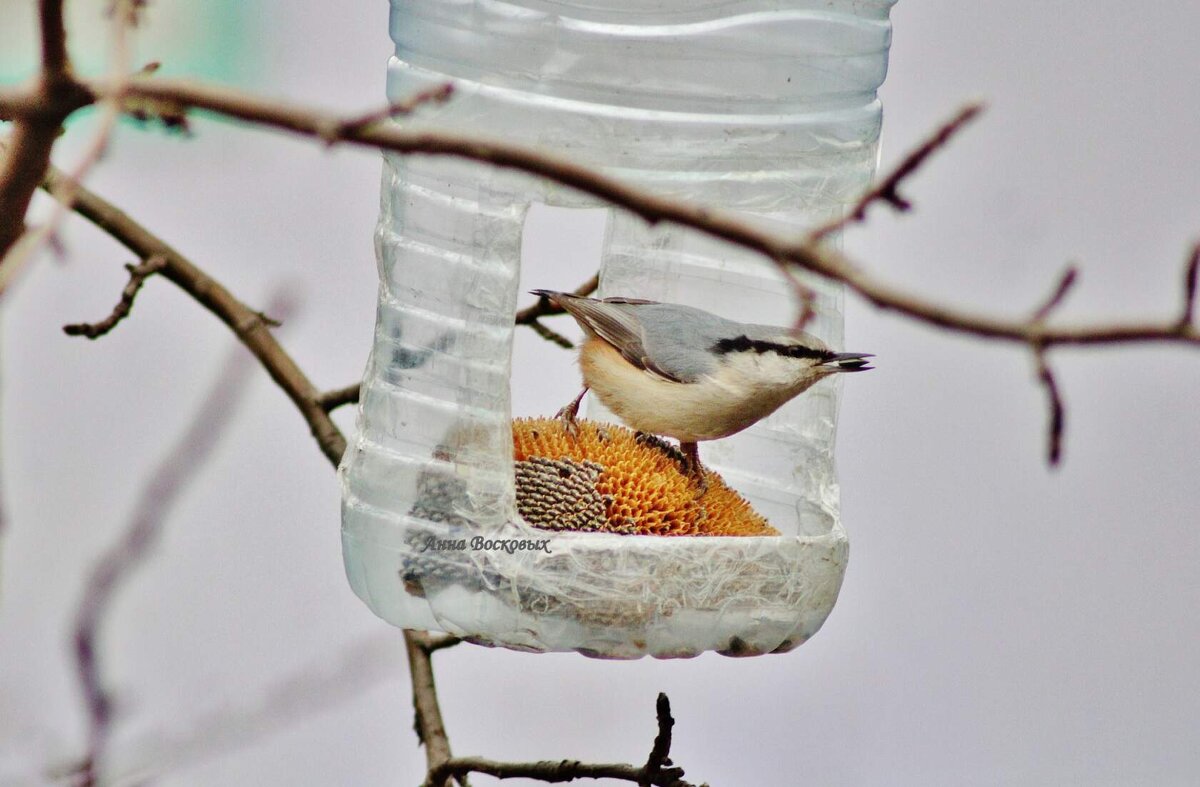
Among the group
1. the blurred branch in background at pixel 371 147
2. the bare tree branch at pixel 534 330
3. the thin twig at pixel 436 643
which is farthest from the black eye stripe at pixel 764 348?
the blurred branch in background at pixel 371 147

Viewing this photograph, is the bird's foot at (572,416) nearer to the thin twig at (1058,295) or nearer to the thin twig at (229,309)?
the thin twig at (229,309)

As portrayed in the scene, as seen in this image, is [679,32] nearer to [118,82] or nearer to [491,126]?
[491,126]

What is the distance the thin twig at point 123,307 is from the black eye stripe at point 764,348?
39.7 inches

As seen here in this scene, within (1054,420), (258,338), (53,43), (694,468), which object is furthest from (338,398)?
(1054,420)

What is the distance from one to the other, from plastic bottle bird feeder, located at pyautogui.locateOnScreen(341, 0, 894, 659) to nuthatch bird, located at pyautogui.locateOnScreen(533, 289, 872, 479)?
95 millimetres

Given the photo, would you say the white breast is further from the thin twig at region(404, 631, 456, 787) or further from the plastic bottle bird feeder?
the thin twig at region(404, 631, 456, 787)

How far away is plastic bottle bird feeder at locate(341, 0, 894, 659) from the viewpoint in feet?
7.29

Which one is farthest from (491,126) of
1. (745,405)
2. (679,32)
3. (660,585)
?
(660,585)

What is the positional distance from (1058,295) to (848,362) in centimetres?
137

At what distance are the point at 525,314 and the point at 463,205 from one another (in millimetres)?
332

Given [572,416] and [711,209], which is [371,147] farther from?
[572,416]

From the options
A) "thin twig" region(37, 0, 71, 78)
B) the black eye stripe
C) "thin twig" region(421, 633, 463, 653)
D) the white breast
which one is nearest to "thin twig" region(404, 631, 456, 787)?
"thin twig" region(421, 633, 463, 653)

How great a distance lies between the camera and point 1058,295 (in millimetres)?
877

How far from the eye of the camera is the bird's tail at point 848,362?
222 cm
